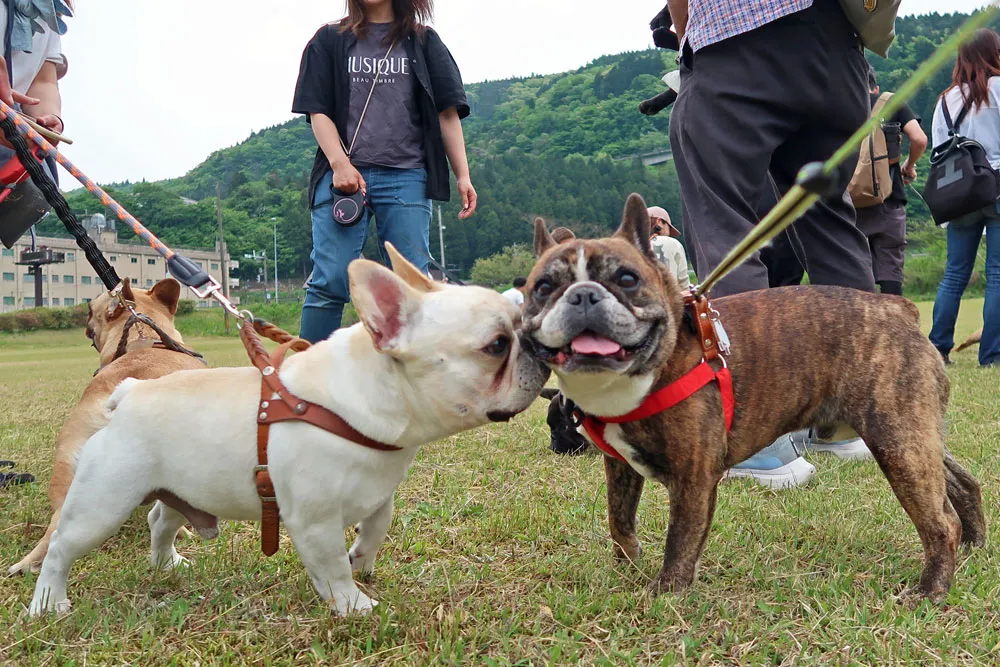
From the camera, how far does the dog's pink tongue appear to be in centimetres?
190

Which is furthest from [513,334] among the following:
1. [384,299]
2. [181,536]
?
[181,536]

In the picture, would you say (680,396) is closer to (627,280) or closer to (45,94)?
(627,280)

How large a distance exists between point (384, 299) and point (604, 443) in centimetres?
80

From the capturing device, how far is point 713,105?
9.37ft

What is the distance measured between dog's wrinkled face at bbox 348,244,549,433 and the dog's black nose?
26 cm

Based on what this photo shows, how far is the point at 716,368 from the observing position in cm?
213

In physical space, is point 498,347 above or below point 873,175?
below

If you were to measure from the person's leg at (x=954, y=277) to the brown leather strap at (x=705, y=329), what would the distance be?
6067 millimetres

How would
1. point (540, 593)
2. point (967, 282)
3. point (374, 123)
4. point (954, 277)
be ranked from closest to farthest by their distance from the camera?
point (540, 593) < point (374, 123) < point (967, 282) < point (954, 277)

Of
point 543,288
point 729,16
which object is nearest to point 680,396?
point 543,288

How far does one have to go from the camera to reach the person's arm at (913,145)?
623cm

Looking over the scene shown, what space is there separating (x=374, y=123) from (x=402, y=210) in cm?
51

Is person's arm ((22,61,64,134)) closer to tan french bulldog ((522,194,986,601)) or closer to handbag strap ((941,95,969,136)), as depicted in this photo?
tan french bulldog ((522,194,986,601))

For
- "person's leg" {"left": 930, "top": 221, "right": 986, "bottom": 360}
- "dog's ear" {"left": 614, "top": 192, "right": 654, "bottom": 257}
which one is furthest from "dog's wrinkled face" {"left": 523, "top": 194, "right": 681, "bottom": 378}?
"person's leg" {"left": 930, "top": 221, "right": 986, "bottom": 360}
